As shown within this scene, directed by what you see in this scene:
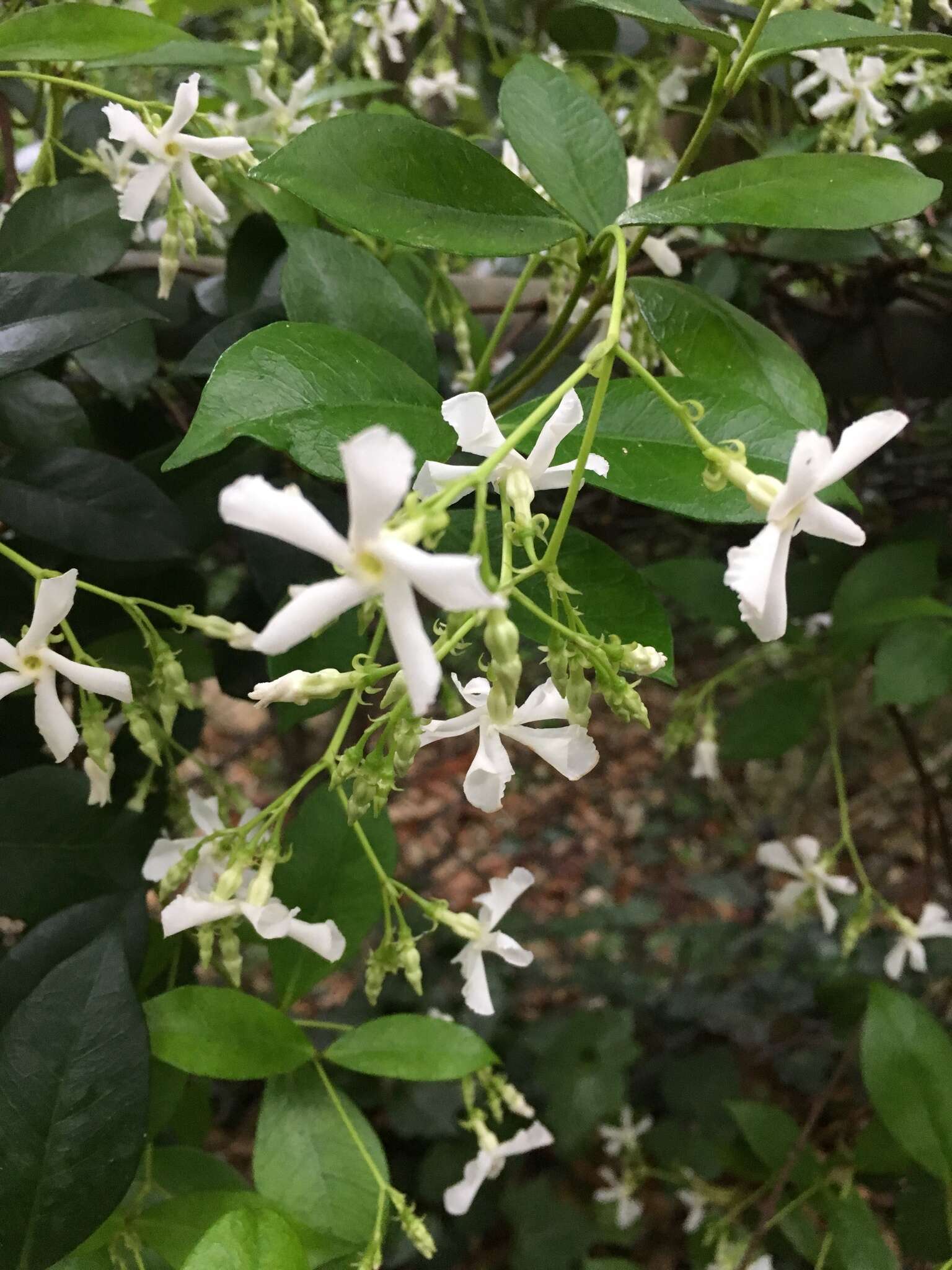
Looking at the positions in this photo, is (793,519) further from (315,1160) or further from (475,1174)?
(475,1174)

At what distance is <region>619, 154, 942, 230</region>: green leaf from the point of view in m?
0.39

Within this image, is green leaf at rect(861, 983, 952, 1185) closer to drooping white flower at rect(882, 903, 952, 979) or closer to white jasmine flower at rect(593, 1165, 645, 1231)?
drooping white flower at rect(882, 903, 952, 979)

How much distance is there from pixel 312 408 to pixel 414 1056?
16.8 inches

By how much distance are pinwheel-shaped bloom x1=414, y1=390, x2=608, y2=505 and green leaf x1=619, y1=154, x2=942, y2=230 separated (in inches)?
4.6

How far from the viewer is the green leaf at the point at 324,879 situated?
58 cm

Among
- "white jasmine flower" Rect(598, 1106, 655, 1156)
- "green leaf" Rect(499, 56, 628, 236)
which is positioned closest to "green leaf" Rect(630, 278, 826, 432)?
"green leaf" Rect(499, 56, 628, 236)

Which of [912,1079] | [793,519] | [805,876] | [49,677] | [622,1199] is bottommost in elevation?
[622,1199]

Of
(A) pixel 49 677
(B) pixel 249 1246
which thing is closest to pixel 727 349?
(A) pixel 49 677

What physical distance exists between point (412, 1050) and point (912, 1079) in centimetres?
40

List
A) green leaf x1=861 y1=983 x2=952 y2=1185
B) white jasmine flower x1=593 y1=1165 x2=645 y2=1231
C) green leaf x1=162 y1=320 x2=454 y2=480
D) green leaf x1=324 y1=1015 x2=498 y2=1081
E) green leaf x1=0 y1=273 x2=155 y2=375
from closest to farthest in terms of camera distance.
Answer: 1. green leaf x1=162 y1=320 x2=454 y2=480
2. green leaf x1=0 y1=273 x2=155 y2=375
3. green leaf x1=324 y1=1015 x2=498 y2=1081
4. green leaf x1=861 y1=983 x2=952 y2=1185
5. white jasmine flower x1=593 y1=1165 x2=645 y2=1231

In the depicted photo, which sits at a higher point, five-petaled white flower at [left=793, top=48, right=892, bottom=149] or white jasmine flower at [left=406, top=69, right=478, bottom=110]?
five-petaled white flower at [left=793, top=48, right=892, bottom=149]

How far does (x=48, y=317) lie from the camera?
46 centimetres

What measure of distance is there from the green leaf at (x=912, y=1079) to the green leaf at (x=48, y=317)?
72 cm

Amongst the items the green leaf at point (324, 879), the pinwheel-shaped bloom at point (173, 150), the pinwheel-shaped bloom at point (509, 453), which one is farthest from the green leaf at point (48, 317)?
the green leaf at point (324, 879)
